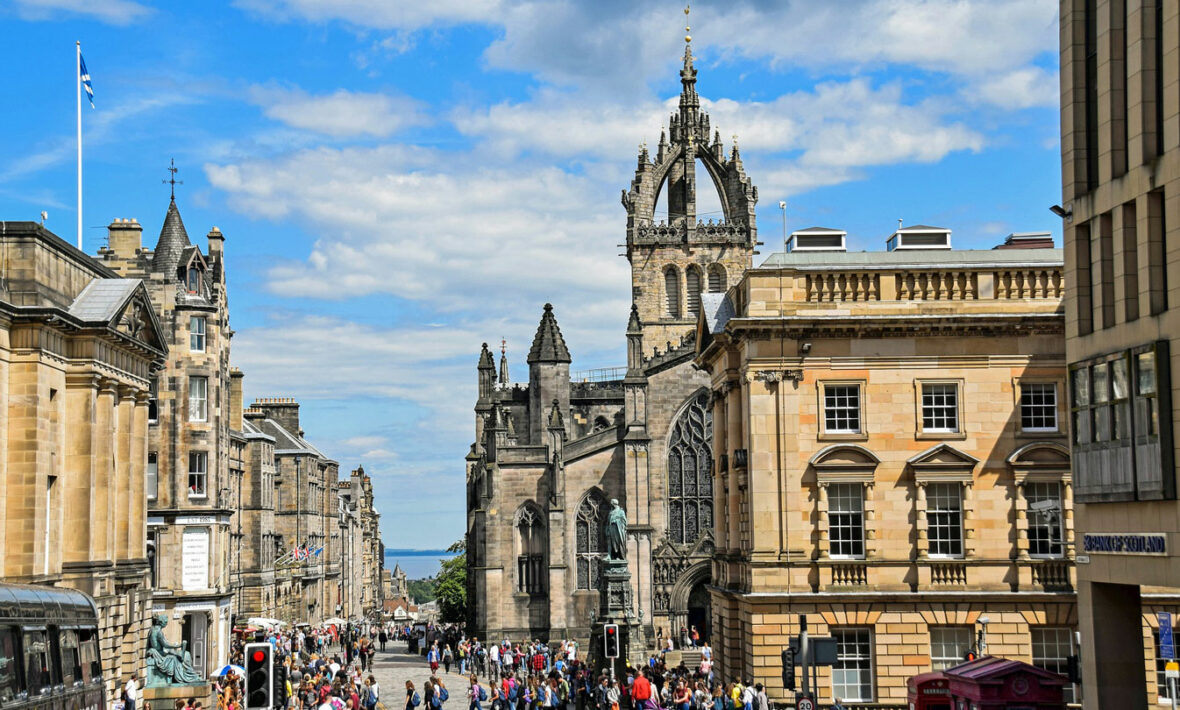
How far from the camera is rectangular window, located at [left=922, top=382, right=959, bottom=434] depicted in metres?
36.6

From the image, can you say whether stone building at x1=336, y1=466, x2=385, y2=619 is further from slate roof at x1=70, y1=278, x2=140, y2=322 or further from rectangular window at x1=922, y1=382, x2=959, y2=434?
rectangular window at x1=922, y1=382, x2=959, y2=434

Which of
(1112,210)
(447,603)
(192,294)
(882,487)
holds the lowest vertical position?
(447,603)

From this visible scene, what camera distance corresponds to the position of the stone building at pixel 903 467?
35.6 m

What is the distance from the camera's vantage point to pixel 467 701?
47469 millimetres

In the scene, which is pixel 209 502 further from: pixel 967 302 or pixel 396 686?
pixel 967 302

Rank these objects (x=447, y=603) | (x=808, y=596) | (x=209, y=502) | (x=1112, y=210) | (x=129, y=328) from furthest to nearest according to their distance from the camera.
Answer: (x=447, y=603) < (x=209, y=502) < (x=129, y=328) < (x=808, y=596) < (x=1112, y=210)

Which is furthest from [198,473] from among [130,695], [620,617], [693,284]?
[693,284]

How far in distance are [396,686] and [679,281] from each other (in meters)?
37.8

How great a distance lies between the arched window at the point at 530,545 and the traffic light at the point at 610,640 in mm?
33328

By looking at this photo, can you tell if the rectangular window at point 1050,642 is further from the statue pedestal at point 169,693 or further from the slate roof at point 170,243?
the slate roof at point 170,243

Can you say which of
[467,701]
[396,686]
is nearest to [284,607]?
[396,686]

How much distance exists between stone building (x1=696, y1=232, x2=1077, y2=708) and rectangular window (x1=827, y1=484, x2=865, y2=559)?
0.05m

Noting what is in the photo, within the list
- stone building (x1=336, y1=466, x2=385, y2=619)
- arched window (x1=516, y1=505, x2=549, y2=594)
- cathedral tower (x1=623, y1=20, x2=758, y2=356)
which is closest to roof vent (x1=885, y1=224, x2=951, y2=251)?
arched window (x1=516, y1=505, x2=549, y2=594)

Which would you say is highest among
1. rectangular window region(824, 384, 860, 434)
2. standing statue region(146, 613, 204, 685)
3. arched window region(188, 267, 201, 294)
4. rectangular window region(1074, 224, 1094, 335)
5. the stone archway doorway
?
arched window region(188, 267, 201, 294)
